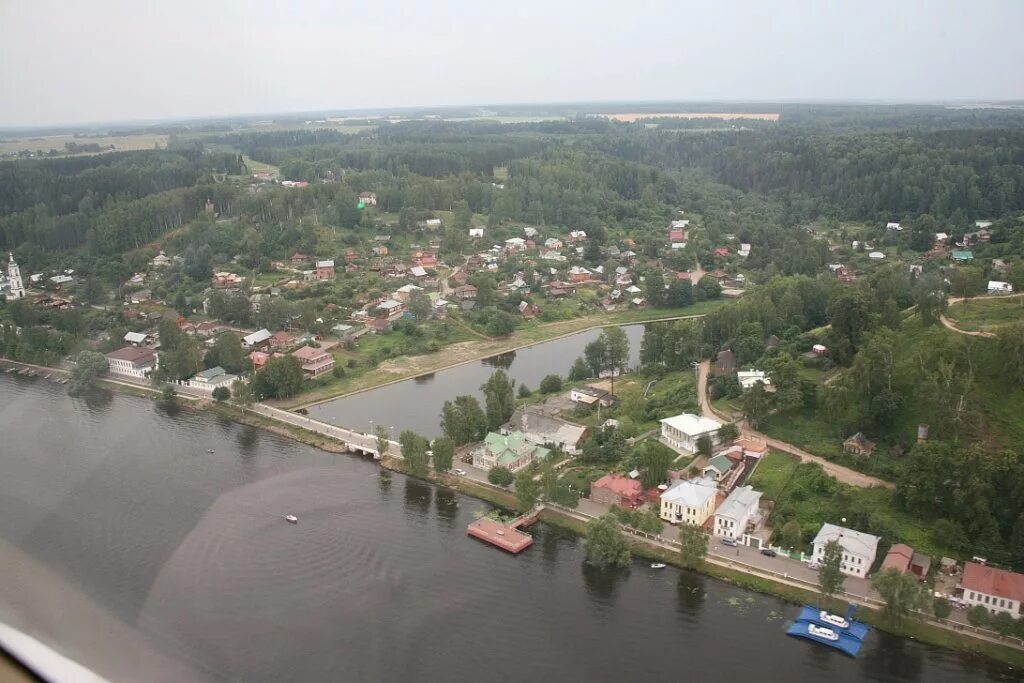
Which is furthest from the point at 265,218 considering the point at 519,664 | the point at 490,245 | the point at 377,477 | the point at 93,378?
the point at 519,664

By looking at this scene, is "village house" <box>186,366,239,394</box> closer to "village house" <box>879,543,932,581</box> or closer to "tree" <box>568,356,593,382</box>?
"tree" <box>568,356,593,382</box>

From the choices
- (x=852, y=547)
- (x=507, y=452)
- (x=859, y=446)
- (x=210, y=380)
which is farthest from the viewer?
(x=210, y=380)

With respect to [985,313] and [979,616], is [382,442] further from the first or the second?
[985,313]

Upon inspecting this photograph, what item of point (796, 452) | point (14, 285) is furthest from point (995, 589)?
point (14, 285)

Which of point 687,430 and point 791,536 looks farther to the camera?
point 687,430

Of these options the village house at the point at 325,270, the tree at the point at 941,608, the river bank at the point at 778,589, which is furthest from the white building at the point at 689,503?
the village house at the point at 325,270

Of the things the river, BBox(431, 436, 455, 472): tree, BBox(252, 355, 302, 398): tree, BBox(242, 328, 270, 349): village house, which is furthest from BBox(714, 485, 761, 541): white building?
BBox(242, 328, 270, 349): village house
